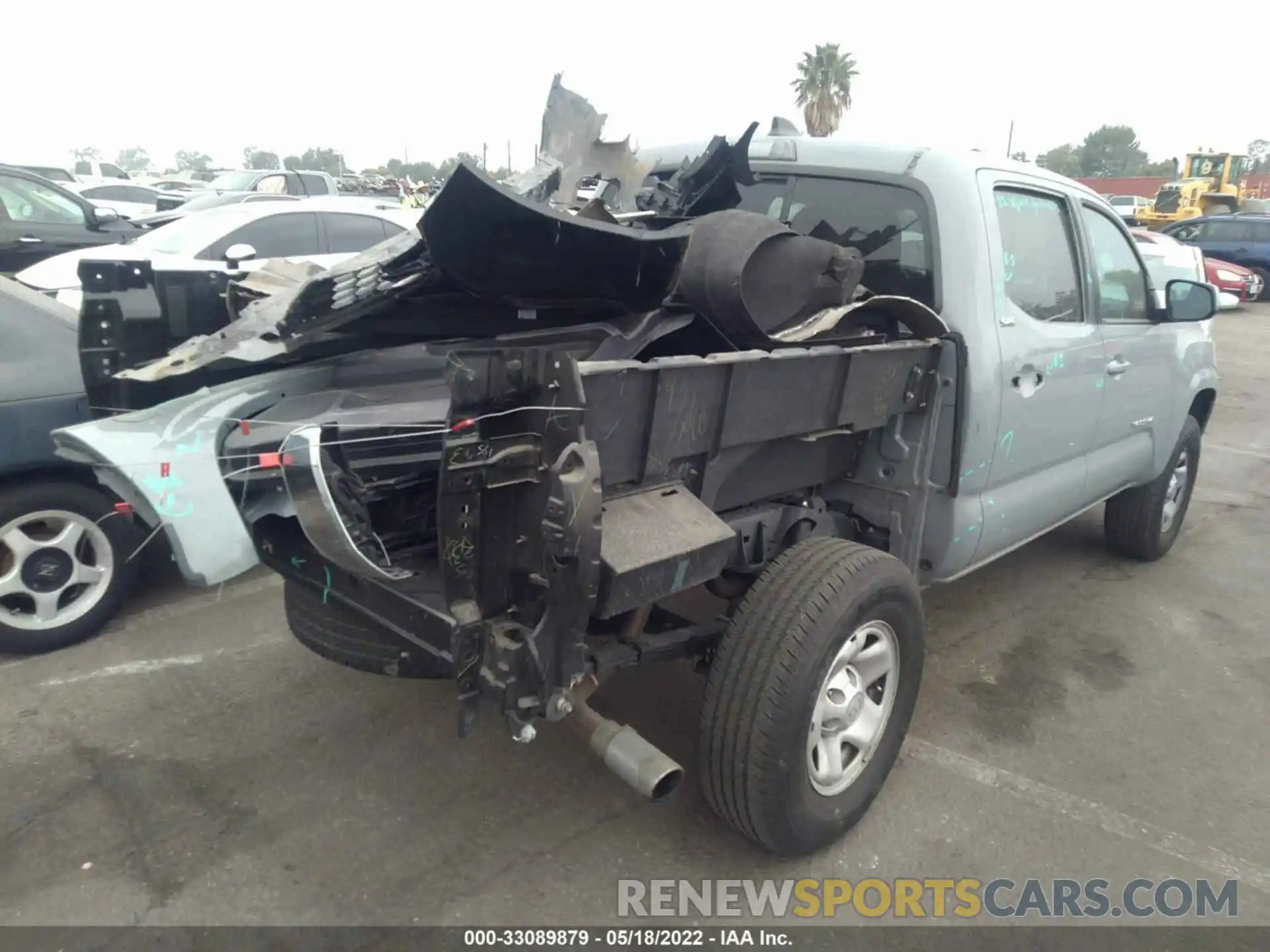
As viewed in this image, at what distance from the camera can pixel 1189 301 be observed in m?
4.39

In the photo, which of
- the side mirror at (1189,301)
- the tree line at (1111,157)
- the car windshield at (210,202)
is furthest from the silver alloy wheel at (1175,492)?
the tree line at (1111,157)

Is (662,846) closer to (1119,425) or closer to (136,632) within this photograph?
(136,632)

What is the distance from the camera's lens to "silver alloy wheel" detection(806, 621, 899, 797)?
2.76 m

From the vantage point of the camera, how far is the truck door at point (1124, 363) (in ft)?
13.7

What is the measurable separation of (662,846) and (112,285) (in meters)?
2.55

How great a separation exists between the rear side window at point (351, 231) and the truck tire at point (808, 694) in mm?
6226

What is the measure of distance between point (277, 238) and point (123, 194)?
1520 centimetres

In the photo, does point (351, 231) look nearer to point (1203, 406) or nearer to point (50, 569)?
point (50, 569)

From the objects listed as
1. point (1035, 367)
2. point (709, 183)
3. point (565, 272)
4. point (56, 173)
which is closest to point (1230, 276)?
point (1035, 367)

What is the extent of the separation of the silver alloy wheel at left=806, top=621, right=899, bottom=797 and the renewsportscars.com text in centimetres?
30

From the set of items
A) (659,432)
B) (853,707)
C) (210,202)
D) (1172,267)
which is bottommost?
(853,707)

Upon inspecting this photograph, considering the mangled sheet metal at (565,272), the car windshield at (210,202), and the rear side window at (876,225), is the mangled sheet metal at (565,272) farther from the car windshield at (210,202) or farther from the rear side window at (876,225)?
the car windshield at (210,202)

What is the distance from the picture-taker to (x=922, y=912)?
8.84ft

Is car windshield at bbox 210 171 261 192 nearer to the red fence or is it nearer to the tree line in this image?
the red fence
